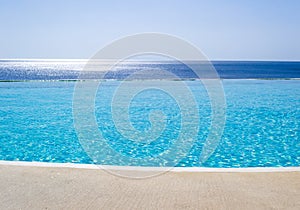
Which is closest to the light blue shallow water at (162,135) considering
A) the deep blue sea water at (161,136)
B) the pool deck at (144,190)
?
the deep blue sea water at (161,136)

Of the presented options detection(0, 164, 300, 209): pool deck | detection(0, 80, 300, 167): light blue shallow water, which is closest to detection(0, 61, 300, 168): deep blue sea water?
detection(0, 80, 300, 167): light blue shallow water

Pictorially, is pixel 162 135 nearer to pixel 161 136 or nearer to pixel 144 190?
pixel 161 136

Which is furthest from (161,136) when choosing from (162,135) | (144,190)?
(144,190)

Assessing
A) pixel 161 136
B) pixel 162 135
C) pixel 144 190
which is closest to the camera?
pixel 144 190

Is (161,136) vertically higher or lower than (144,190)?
lower

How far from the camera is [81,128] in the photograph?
441 inches

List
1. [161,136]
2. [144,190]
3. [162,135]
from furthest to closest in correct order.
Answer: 1. [162,135]
2. [161,136]
3. [144,190]

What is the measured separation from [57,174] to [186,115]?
351 inches

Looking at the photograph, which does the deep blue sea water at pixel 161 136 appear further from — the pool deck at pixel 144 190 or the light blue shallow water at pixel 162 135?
the pool deck at pixel 144 190

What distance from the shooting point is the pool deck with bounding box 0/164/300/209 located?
3.92m

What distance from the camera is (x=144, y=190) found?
435 cm

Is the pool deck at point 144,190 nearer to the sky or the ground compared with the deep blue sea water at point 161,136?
nearer to the sky

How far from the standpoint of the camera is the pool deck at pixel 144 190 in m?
3.92

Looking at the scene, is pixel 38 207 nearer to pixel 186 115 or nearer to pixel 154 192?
pixel 154 192
